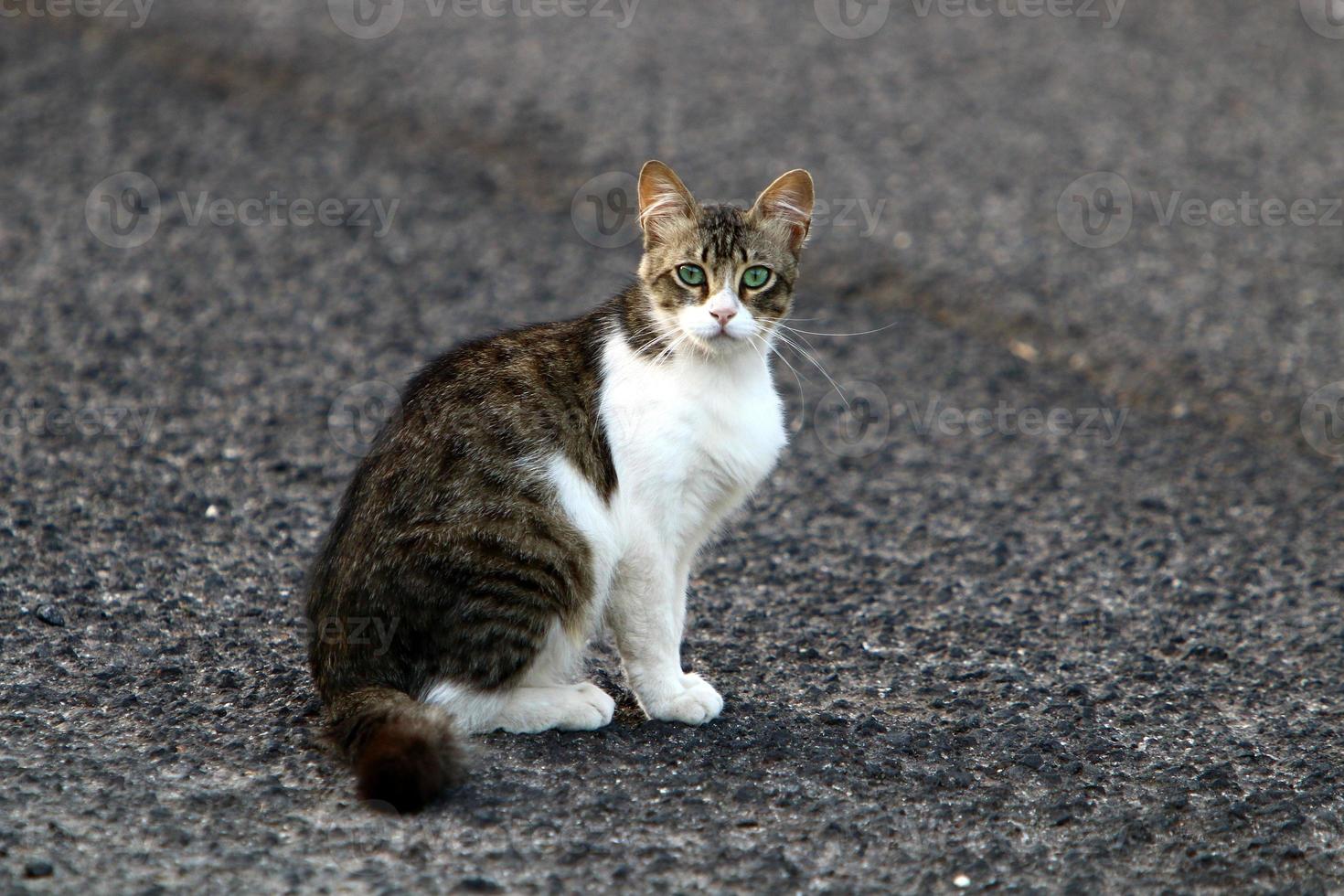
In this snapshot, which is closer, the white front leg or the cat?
the cat

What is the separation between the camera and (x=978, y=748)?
4.07m

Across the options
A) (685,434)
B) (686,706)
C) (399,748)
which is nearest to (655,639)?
(686,706)

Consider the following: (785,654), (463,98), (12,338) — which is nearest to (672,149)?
(463,98)

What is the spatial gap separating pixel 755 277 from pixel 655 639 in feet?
3.66

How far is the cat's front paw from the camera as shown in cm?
403

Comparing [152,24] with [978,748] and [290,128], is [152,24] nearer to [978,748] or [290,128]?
[290,128]

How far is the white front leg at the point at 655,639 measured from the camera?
154 inches

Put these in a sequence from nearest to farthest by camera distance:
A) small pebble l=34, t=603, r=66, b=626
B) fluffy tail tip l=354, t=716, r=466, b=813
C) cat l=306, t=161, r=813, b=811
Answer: fluffy tail tip l=354, t=716, r=466, b=813 < cat l=306, t=161, r=813, b=811 < small pebble l=34, t=603, r=66, b=626

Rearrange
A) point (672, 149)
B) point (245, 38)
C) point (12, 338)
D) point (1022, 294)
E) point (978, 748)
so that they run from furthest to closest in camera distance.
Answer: point (245, 38)
point (672, 149)
point (1022, 294)
point (12, 338)
point (978, 748)

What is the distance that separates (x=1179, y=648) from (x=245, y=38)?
24.1 ft

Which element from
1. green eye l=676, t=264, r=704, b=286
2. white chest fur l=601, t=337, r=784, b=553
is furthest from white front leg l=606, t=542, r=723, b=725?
green eye l=676, t=264, r=704, b=286

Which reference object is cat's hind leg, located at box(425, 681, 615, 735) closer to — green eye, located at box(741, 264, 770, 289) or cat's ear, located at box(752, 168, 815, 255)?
green eye, located at box(741, 264, 770, 289)

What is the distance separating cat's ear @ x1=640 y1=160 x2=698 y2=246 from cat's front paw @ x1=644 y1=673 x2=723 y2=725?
139cm

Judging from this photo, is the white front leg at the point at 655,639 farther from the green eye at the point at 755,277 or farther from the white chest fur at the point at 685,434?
the green eye at the point at 755,277
